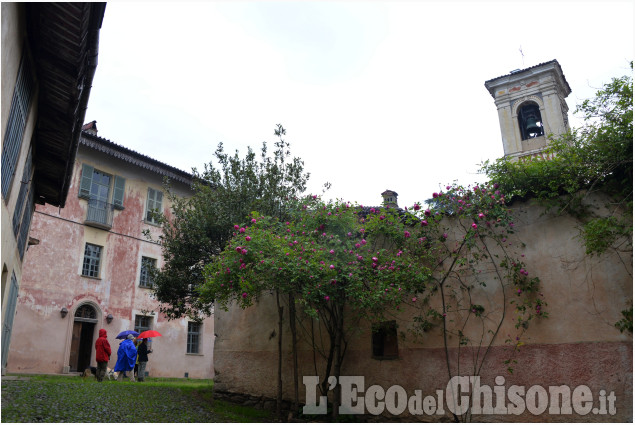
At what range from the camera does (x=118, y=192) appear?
20969 millimetres

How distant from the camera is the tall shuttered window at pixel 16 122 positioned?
19.2ft

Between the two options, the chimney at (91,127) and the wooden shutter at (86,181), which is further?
the chimney at (91,127)

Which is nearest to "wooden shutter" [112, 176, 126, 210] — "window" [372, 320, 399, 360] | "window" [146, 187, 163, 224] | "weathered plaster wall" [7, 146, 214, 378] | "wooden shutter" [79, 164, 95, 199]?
"weathered plaster wall" [7, 146, 214, 378]

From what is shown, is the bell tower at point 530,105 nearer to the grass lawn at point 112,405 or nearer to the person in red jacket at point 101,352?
the grass lawn at point 112,405

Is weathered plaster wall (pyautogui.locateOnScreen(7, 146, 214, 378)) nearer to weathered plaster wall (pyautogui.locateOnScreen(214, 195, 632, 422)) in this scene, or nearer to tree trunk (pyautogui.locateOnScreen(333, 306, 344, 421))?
tree trunk (pyautogui.locateOnScreen(333, 306, 344, 421))

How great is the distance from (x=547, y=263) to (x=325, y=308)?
3.92 m

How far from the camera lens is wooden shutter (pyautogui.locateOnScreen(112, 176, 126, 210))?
2080 cm

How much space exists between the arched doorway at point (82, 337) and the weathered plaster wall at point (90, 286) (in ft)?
1.03

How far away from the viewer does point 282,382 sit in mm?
10109

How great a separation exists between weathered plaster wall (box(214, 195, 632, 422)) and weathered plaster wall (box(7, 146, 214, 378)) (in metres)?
13.3

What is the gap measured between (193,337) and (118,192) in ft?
24.1

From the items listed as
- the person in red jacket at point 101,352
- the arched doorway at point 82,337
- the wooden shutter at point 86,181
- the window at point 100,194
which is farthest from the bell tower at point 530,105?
the arched doorway at point 82,337

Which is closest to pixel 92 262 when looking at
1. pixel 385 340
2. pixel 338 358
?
pixel 338 358

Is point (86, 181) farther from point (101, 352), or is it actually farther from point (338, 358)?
point (338, 358)
